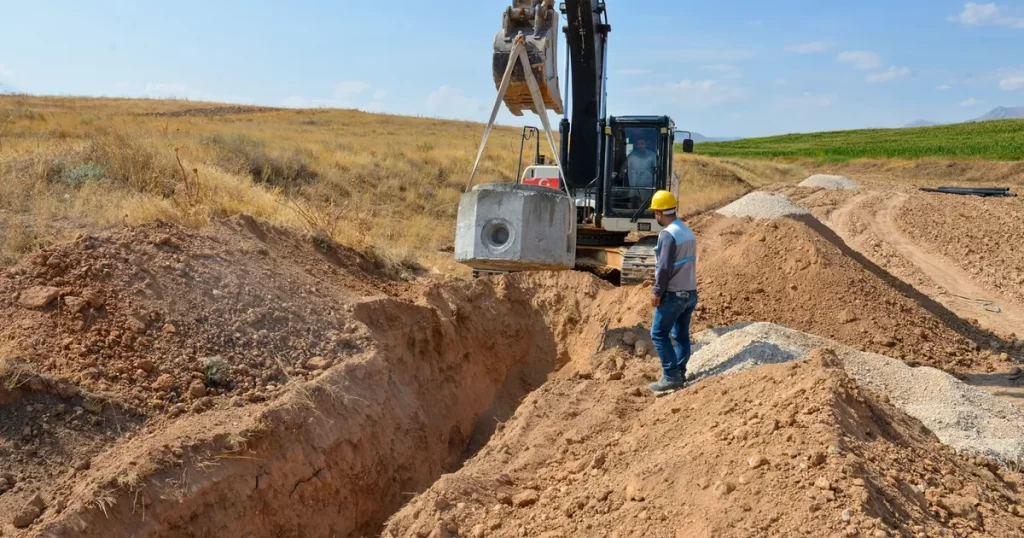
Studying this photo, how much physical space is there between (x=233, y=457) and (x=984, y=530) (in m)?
4.62

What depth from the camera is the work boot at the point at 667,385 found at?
6.78 meters

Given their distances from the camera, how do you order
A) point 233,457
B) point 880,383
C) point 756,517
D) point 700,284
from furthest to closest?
1. point 700,284
2. point 880,383
3. point 233,457
4. point 756,517

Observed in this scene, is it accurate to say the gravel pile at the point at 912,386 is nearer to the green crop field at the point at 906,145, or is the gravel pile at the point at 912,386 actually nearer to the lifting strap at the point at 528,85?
the lifting strap at the point at 528,85

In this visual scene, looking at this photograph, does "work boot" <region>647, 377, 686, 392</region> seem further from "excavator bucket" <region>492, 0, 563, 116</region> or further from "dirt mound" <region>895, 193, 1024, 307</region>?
"dirt mound" <region>895, 193, 1024, 307</region>

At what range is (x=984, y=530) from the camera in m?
4.28

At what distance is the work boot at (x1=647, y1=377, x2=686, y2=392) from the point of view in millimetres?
6781


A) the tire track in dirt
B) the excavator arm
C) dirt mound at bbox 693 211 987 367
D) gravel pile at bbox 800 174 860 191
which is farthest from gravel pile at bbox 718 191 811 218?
gravel pile at bbox 800 174 860 191

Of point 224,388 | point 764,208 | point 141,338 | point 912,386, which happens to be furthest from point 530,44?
point 764,208

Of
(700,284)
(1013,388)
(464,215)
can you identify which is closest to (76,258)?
(464,215)

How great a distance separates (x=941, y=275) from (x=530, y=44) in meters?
11.7

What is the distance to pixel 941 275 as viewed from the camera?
15844mm

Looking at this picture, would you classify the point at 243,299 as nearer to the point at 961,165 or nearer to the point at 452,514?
the point at 452,514

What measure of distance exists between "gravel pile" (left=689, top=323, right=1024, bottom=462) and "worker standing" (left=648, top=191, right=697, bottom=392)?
19.8 inches

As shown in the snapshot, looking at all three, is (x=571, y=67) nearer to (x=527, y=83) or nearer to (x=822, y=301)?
(x=527, y=83)
